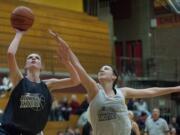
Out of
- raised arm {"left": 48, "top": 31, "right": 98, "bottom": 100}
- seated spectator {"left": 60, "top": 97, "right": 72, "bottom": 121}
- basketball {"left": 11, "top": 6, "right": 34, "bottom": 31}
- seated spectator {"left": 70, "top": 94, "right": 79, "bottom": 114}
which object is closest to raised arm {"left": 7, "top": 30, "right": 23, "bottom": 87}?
basketball {"left": 11, "top": 6, "right": 34, "bottom": 31}

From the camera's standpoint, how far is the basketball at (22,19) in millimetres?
4742

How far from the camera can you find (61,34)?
17766mm

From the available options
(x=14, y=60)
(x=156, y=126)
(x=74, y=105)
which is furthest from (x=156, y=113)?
(x=14, y=60)

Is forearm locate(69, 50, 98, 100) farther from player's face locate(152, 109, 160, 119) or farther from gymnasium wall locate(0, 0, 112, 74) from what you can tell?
gymnasium wall locate(0, 0, 112, 74)

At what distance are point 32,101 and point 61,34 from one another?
13.3 m

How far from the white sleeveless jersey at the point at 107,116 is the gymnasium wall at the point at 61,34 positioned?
1002 cm

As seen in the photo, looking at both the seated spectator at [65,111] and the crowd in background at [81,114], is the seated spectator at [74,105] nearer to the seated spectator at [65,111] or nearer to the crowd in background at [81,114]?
the crowd in background at [81,114]

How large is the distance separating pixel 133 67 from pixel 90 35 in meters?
2.12

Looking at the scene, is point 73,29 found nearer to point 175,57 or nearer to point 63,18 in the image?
point 63,18

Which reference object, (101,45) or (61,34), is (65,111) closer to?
(61,34)

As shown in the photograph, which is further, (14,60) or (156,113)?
(156,113)

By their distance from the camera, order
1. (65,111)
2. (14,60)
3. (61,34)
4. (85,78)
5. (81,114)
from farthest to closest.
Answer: (61,34) → (81,114) → (65,111) → (85,78) → (14,60)

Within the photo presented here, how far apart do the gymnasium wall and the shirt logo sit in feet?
33.7

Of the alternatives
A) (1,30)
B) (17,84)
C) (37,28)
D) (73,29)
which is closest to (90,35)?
(73,29)
